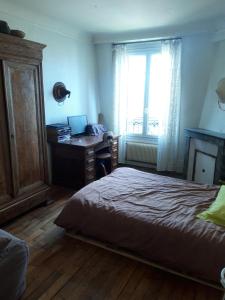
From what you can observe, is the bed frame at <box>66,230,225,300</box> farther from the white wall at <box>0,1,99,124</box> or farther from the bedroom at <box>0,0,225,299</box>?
the white wall at <box>0,1,99,124</box>

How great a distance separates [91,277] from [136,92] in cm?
331

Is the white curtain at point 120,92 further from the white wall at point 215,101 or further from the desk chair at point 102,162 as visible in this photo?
the white wall at point 215,101

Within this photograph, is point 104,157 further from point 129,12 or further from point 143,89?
point 129,12

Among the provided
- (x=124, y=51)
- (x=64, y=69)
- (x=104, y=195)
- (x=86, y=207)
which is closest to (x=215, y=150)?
(x=104, y=195)

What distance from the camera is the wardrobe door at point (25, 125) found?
95.0 inches

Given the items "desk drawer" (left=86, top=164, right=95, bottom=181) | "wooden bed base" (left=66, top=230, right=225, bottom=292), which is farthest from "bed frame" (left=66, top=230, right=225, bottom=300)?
"desk drawer" (left=86, top=164, right=95, bottom=181)

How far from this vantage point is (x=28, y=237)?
2357mm

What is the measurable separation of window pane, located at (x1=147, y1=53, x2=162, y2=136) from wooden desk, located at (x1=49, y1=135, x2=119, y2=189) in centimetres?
114

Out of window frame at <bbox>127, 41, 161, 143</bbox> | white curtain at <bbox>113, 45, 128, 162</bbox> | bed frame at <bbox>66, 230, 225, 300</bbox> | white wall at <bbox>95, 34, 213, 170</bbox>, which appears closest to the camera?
bed frame at <bbox>66, 230, 225, 300</bbox>

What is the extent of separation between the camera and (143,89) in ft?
14.0

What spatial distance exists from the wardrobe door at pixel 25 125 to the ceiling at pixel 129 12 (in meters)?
0.92

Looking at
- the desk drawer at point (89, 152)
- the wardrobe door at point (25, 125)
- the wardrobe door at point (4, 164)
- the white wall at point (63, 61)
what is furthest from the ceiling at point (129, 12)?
the desk drawer at point (89, 152)

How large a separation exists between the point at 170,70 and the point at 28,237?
3.22 m

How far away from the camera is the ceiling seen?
8.84 ft
